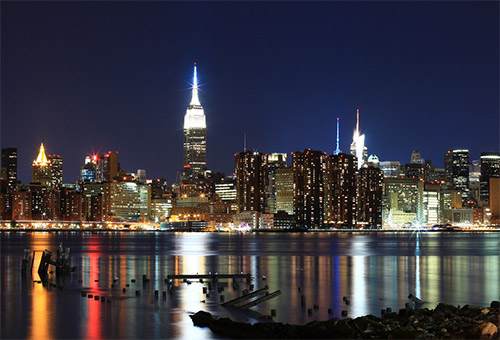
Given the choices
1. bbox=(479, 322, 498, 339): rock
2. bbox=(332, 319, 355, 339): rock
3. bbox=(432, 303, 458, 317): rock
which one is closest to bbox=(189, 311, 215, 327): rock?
bbox=(332, 319, 355, 339): rock

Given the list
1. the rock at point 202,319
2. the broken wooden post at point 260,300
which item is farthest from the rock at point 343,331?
the broken wooden post at point 260,300

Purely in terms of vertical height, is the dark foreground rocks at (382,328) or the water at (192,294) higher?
the dark foreground rocks at (382,328)

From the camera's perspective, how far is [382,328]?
24.8 m

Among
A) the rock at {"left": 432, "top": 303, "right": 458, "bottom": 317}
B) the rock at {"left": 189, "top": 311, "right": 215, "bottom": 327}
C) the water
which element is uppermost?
the rock at {"left": 432, "top": 303, "right": 458, "bottom": 317}

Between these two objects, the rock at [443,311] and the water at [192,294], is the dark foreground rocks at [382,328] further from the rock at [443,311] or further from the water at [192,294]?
the water at [192,294]

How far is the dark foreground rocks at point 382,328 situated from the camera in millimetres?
24125

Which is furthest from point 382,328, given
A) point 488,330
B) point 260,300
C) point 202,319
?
point 260,300

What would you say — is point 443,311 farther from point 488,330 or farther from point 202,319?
point 202,319

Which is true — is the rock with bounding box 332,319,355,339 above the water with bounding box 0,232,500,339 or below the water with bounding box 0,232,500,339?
above

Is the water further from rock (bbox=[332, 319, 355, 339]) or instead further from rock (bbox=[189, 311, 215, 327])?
rock (bbox=[332, 319, 355, 339])

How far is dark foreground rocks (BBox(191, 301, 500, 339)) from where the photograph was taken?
79.2 ft

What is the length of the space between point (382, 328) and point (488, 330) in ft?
A: 11.6

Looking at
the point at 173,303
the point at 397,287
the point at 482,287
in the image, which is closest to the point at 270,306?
the point at 173,303

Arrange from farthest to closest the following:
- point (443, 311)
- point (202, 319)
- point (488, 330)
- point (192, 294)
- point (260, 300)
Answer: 1. point (192, 294)
2. point (260, 300)
3. point (443, 311)
4. point (202, 319)
5. point (488, 330)
